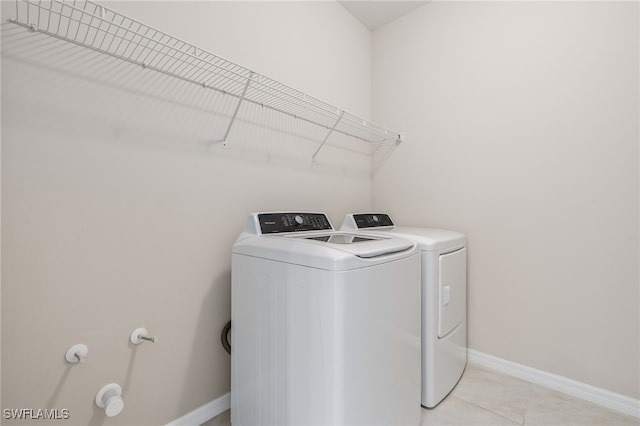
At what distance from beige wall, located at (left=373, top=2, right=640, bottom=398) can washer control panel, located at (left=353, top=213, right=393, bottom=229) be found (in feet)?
→ 0.92

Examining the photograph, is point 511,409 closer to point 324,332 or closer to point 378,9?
point 324,332

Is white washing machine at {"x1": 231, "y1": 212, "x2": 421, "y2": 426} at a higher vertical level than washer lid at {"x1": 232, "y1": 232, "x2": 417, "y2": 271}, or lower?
lower

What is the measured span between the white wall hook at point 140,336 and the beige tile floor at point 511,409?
549 millimetres

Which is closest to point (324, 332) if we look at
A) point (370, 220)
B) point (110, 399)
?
point (110, 399)

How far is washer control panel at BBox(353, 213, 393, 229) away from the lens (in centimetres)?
195

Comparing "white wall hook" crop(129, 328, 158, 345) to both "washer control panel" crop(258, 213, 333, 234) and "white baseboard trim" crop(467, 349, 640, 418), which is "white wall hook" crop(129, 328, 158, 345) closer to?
"washer control panel" crop(258, 213, 333, 234)

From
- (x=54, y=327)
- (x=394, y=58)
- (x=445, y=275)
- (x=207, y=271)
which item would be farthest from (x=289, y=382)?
(x=394, y=58)

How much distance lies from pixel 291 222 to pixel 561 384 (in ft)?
5.75

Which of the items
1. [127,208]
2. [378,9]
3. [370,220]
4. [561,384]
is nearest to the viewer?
[127,208]

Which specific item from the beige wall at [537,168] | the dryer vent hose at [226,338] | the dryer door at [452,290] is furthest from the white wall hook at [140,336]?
the beige wall at [537,168]

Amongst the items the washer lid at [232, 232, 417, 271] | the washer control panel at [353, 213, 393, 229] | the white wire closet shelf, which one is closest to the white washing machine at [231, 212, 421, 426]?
the washer lid at [232, 232, 417, 271]

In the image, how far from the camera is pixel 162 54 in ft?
4.19

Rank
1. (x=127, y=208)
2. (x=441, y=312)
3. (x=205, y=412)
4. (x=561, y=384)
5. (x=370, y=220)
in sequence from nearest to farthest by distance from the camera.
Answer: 1. (x=127, y=208)
2. (x=205, y=412)
3. (x=441, y=312)
4. (x=561, y=384)
5. (x=370, y=220)

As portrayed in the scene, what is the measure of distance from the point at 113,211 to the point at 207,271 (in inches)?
19.3
